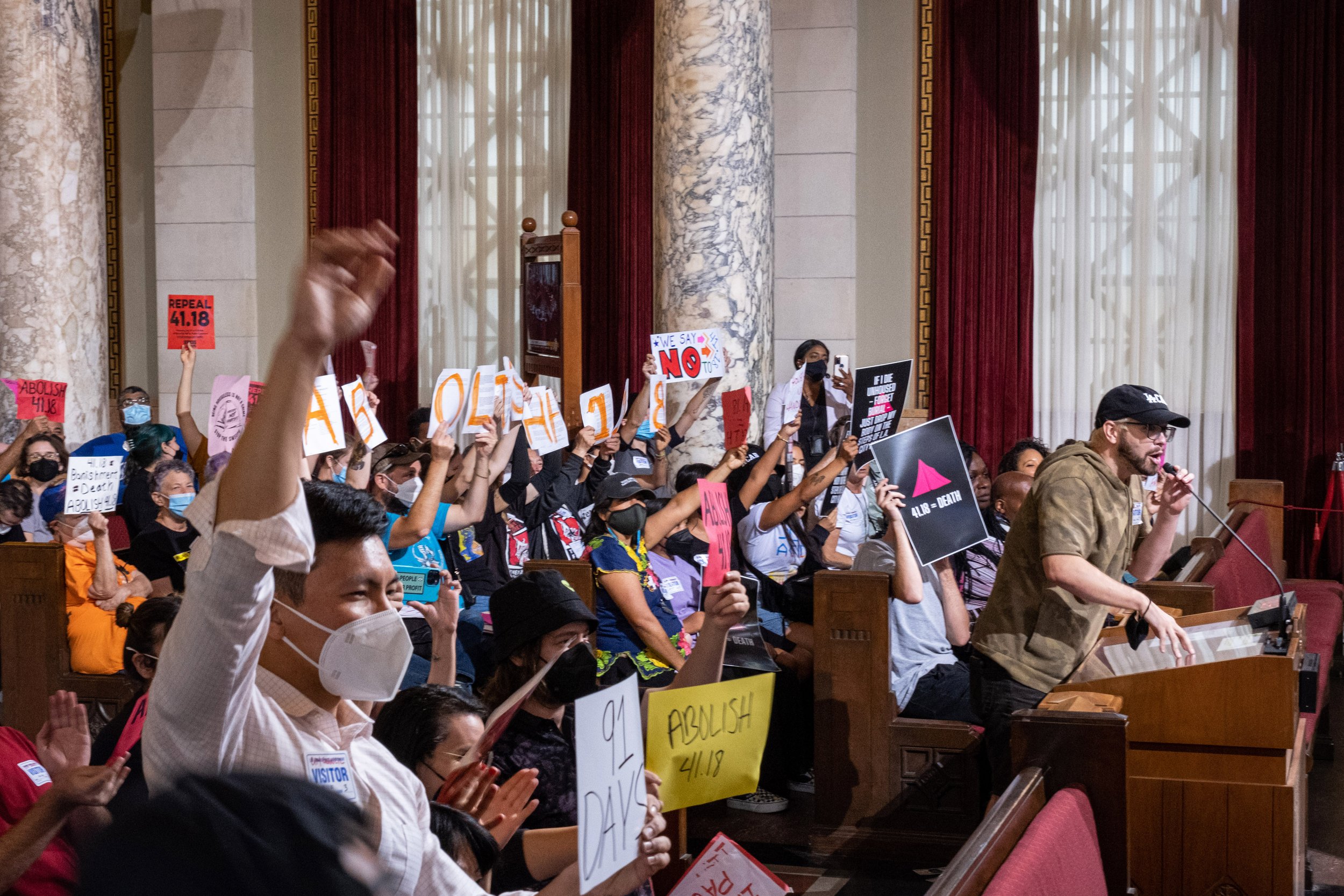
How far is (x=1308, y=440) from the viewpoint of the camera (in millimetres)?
9461

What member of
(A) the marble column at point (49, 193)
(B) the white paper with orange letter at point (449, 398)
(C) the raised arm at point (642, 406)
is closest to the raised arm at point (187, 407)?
(A) the marble column at point (49, 193)

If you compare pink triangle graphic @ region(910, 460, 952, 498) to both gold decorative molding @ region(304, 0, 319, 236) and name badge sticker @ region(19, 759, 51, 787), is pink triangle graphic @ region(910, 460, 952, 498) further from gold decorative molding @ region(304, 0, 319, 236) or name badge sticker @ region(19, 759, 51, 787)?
gold decorative molding @ region(304, 0, 319, 236)

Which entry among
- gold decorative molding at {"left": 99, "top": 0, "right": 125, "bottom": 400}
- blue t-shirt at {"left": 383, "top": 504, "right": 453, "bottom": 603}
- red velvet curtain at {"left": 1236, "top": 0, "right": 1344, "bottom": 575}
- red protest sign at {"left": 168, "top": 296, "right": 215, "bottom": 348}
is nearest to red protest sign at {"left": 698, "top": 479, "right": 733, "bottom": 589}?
blue t-shirt at {"left": 383, "top": 504, "right": 453, "bottom": 603}

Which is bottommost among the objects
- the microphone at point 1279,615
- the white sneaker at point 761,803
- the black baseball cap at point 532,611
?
the white sneaker at point 761,803

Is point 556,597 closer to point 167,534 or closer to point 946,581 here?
point 946,581

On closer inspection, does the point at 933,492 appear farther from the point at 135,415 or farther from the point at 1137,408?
the point at 135,415

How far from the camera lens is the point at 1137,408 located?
401 cm

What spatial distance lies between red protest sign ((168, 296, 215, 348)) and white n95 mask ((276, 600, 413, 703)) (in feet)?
23.0

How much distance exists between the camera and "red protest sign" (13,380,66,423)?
728cm

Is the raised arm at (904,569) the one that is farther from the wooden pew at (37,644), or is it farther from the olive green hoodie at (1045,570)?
the wooden pew at (37,644)

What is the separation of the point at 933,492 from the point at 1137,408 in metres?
0.95

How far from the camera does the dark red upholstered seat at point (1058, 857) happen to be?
2094 mm

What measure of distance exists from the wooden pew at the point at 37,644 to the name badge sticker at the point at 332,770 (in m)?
3.87

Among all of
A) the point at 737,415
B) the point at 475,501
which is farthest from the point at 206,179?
the point at 475,501
